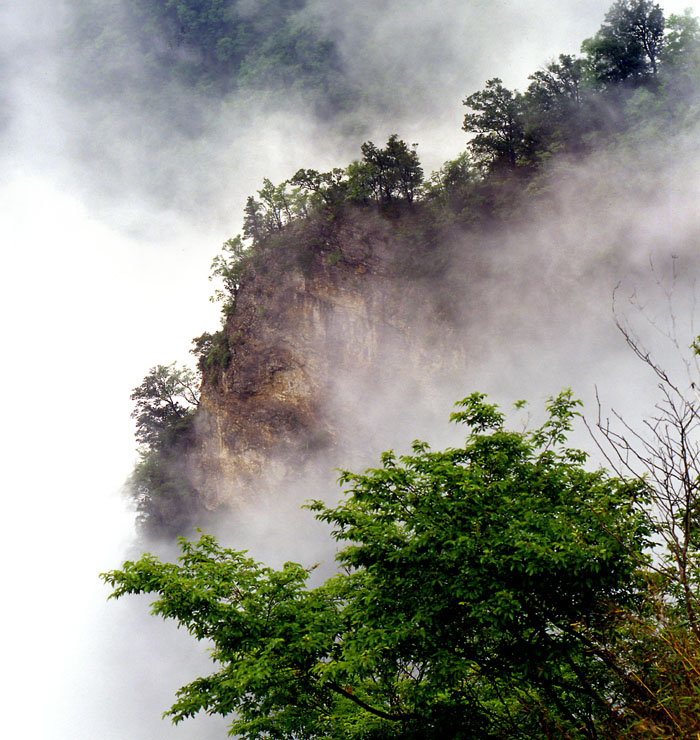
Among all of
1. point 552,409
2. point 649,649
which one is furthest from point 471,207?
point 649,649

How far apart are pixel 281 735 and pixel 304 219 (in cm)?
3489

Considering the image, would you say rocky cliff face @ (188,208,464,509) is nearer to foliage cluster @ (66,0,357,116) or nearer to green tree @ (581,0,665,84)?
green tree @ (581,0,665,84)

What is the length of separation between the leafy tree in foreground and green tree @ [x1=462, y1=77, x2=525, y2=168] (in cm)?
3097

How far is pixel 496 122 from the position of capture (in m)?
36.2

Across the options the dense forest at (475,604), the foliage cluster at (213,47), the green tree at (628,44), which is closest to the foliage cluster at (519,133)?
the green tree at (628,44)

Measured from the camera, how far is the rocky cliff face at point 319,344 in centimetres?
3875

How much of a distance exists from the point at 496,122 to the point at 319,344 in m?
15.4

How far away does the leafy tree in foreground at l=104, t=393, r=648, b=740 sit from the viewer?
279 inches

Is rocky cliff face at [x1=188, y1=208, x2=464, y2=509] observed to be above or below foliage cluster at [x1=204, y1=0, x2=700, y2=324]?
below

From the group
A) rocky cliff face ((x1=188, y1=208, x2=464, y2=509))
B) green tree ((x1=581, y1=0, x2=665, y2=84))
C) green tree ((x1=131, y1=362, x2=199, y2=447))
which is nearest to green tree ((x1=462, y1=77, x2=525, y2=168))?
green tree ((x1=581, y1=0, x2=665, y2=84))

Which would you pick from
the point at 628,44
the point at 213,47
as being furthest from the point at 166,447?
the point at 213,47

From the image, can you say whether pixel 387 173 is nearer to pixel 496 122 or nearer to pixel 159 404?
pixel 496 122

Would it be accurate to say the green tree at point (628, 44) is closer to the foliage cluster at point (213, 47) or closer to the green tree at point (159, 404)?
the green tree at point (159, 404)

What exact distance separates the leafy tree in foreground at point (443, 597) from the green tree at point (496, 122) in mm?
30968
